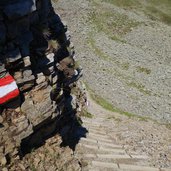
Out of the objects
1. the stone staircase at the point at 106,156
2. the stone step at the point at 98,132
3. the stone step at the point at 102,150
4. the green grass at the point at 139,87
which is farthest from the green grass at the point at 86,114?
the green grass at the point at 139,87

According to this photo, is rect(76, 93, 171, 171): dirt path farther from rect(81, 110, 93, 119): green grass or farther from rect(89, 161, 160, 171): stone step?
rect(81, 110, 93, 119): green grass

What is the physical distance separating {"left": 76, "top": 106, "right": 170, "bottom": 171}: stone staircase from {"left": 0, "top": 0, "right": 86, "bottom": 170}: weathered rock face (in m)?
2.89

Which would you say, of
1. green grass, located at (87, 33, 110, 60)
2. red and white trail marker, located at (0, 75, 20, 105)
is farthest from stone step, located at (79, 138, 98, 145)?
green grass, located at (87, 33, 110, 60)

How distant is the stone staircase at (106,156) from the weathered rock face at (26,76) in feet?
9.47

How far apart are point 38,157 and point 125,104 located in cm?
2660

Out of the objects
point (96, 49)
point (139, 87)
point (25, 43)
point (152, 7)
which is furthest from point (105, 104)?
point (152, 7)

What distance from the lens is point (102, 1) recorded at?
87562mm

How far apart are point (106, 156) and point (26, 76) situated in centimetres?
879

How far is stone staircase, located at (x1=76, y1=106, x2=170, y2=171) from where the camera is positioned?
80.1 feet

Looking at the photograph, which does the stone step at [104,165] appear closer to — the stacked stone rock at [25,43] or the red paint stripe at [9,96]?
the stacked stone rock at [25,43]

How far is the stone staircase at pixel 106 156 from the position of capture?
24406mm

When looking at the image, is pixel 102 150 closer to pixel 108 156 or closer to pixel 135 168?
pixel 108 156

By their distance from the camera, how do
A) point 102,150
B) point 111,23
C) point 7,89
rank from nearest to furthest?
point 7,89, point 102,150, point 111,23

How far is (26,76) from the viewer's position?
20500 millimetres
